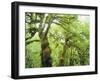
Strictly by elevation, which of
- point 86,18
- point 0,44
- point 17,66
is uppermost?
point 86,18

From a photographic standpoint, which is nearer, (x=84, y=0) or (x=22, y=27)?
(x=22, y=27)

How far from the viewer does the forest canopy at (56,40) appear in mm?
1474

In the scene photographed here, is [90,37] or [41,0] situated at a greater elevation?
[41,0]

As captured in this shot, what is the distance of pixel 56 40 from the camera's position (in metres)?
1.53

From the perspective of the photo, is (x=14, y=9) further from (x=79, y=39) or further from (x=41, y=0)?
(x=79, y=39)

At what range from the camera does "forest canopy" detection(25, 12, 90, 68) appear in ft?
4.83

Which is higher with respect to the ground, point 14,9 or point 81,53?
point 14,9

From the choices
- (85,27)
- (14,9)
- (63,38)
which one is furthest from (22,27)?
(85,27)

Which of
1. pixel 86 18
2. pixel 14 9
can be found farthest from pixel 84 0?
pixel 14 9

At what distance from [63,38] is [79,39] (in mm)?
98

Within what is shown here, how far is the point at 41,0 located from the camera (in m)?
1.51

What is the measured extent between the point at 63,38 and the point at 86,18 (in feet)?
0.59

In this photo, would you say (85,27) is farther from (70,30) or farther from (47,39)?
(47,39)

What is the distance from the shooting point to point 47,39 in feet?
4.94
